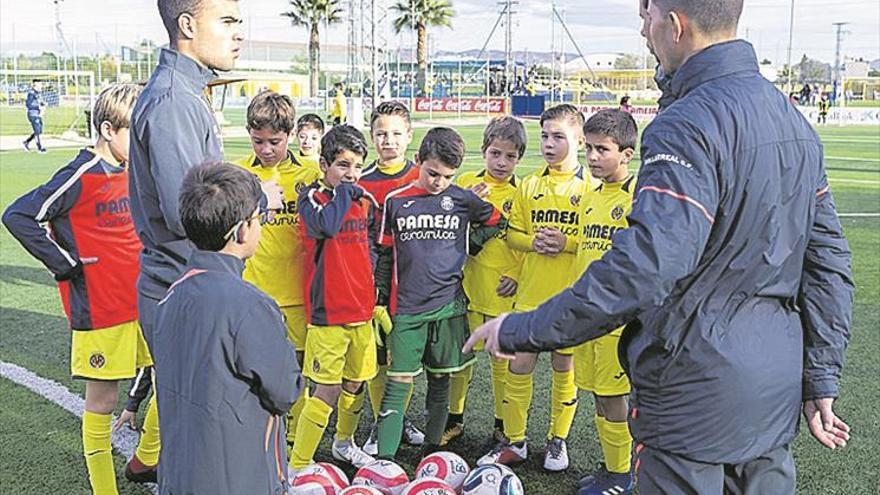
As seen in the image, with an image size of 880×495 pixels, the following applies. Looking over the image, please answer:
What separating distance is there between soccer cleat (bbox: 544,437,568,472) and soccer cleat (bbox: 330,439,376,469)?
38.6 inches

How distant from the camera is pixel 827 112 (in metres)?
43.0

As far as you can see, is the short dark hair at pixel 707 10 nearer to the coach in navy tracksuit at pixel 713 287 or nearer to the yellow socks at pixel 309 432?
the coach in navy tracksuit at pixel 713 287

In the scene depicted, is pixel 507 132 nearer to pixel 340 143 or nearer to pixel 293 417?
pixel 340 143

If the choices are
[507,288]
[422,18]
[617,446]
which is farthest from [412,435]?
[422,18]

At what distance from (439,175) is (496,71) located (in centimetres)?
5629

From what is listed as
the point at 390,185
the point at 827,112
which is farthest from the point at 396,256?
the point at 827,112

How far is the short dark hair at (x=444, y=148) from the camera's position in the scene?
15.1 ft

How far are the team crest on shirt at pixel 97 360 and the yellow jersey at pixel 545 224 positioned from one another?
225 centimetres

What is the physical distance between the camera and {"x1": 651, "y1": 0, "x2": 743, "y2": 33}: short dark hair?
7.45 feet

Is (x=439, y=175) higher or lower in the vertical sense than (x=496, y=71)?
lower

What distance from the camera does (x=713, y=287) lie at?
2.30 metres

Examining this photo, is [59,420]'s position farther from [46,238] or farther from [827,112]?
[827,112]

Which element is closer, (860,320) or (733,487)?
(733,487)

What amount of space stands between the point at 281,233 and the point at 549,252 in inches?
62.3
